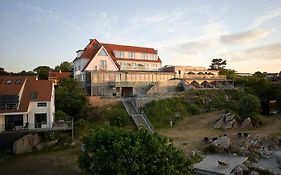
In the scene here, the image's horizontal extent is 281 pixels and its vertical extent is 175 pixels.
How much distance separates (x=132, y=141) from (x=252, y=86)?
49.2m

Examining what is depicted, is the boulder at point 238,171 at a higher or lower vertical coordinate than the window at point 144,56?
lower

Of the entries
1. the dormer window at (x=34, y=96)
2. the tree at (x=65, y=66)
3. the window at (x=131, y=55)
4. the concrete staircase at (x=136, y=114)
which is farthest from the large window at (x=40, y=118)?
the tree at (x=65, y=66)

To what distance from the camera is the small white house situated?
2939 centimetres

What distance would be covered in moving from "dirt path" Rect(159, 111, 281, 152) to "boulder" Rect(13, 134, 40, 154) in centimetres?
1630

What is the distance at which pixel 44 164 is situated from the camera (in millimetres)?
23766

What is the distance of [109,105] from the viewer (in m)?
41.0

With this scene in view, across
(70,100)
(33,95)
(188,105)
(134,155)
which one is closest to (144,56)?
(188,105)

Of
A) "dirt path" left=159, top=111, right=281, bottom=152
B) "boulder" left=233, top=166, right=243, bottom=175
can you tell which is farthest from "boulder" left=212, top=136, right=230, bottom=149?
"boulder" left=233, top=166, right=243, bottom=175

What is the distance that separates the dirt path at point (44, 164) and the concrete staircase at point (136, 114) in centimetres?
1136

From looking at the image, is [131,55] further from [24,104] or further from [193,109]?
[24,104]

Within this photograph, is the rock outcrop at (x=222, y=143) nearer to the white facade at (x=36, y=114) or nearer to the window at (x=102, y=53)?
the white facade at (x=36, y=114)

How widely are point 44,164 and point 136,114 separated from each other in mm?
17795

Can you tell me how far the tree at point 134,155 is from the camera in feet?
47.1

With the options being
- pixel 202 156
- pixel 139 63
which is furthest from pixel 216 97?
pixel 202 156
